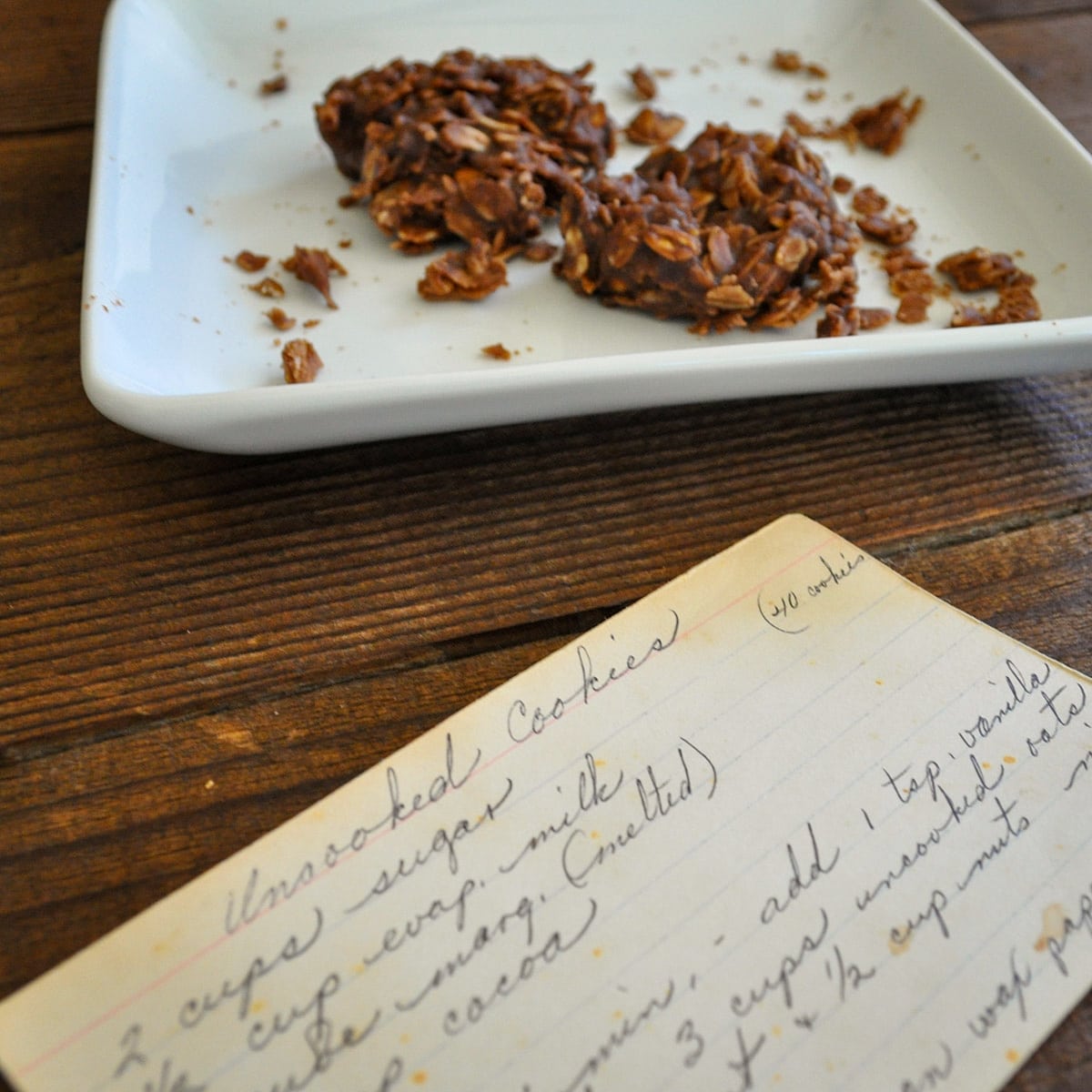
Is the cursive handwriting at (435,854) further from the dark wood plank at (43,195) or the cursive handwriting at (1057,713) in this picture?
the dark wood plank at (43,195)

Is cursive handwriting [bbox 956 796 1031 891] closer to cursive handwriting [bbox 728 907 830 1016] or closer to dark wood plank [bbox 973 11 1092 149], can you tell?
cursive handwriting [bbox 728 907 830 1016]

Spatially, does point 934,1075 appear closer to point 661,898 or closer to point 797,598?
point 661,898

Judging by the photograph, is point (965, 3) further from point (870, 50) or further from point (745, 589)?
point (745, 589)

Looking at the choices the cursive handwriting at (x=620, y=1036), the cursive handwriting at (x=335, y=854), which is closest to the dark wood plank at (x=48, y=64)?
the cursive handwriting at (x=335, y=854)

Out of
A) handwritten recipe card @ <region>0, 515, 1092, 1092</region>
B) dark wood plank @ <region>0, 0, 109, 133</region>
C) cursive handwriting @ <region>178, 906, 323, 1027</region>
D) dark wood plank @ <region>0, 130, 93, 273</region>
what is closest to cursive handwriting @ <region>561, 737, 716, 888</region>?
handwritten recipe card @ <region>0, 515, 1092, 1092</region>

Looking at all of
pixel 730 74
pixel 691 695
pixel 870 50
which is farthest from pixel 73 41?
pixel 691 695

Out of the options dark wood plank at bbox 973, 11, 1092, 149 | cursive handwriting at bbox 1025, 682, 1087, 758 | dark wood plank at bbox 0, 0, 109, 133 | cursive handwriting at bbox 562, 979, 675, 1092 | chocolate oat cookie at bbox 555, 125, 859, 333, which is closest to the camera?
cursive handwriting at bbox 562, 979, 675, 1092

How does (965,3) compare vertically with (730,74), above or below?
above
